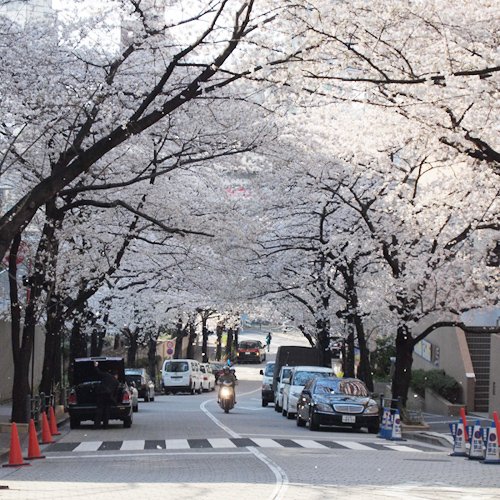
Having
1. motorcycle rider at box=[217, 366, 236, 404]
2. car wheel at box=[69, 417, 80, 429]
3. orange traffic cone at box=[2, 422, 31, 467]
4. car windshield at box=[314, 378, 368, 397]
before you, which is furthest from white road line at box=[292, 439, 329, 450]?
motorcycle rider at box=[217, 366, 236, 404]

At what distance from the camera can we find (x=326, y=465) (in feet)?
42.2

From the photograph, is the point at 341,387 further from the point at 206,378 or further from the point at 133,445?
the point at 206,378

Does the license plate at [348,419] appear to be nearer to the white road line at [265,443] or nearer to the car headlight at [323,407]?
the car headlight at [323,407]

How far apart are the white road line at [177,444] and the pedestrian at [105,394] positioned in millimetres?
3470

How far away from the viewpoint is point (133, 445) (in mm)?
16438

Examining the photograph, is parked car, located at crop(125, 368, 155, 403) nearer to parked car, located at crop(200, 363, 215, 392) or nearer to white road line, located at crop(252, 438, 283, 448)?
parked car, located at crop(200, 363, 215, 392)

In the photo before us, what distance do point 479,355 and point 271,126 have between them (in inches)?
678

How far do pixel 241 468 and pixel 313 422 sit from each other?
28.7 ft

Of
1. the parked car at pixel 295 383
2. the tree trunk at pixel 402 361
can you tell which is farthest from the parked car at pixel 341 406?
the parked car at pixel 295 383

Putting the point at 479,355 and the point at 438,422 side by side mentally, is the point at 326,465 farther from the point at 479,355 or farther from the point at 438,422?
the point at 479,355

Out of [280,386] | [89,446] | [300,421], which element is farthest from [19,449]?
[280,386]

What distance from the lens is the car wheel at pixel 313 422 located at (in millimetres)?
20656

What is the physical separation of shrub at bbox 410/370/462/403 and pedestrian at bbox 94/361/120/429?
15.0m

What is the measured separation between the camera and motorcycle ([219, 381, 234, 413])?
27.8 m
